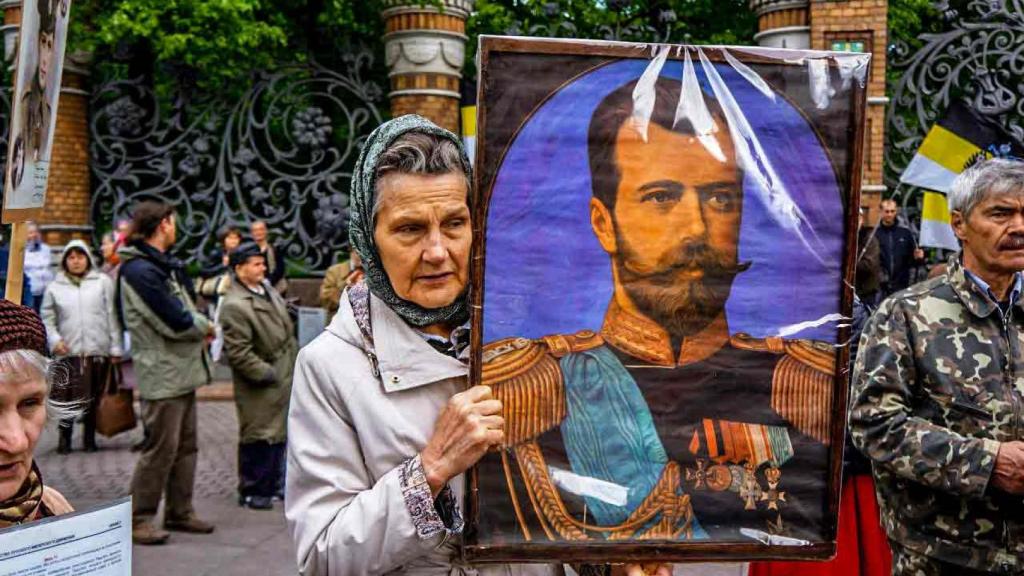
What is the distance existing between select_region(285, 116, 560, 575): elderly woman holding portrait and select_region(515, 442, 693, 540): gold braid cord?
108 millimetres

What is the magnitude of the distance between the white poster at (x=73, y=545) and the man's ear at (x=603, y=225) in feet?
3.25

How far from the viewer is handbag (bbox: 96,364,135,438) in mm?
8180

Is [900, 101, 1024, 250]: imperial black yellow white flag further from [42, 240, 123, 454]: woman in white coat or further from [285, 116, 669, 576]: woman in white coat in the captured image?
[285, 116, 669, 576]: woman in white coat

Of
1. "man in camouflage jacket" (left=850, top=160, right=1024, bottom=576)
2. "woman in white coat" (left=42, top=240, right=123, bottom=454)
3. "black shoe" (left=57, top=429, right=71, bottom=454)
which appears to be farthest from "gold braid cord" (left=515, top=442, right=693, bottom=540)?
"black shoe" (left=57, top=429, right=71, bottom=454)

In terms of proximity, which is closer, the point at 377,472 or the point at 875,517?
the point at 377,472

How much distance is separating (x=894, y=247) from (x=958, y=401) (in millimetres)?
7497

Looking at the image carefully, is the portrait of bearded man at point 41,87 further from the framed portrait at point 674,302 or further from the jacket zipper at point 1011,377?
the jacket zipper at point 1011,377

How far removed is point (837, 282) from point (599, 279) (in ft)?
1.50

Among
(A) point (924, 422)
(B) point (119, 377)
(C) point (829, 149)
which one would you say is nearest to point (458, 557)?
(C) point (829, 149)

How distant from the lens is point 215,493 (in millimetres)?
7633

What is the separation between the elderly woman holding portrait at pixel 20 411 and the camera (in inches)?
72.5

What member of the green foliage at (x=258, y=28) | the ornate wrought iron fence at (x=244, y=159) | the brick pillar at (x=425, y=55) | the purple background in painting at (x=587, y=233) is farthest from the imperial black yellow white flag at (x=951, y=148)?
the purple background in painting at (x=587, y=233)

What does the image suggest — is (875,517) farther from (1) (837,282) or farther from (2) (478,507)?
(2) (478,507)

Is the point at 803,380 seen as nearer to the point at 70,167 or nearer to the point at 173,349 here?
the point at 173,349
